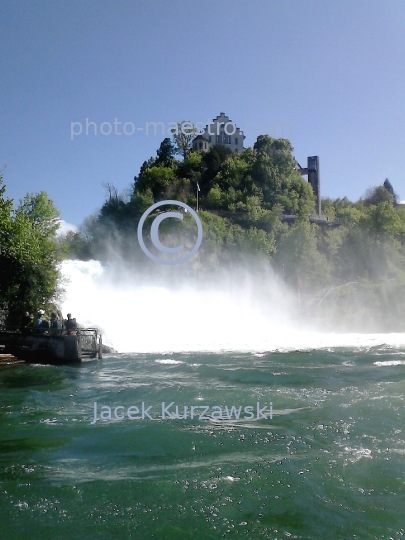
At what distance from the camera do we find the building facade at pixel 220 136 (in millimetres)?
68312

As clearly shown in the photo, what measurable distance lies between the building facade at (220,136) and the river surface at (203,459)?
55.4 meters

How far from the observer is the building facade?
68312 millimetres

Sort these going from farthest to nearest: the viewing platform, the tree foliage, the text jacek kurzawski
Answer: the tree foliage, the viewing platform, the text jacek kurzawski

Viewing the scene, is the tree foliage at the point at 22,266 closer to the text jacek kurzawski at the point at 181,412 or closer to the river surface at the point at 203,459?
the river surface at the point at 203,459

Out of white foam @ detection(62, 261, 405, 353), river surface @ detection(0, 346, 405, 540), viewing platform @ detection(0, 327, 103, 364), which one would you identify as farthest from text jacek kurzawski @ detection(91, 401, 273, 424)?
white foam @ detection(62, 261, 405, 353)

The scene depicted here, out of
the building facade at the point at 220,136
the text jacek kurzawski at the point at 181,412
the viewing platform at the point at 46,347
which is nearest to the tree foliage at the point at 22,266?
the viewing platform at the point at 46,347

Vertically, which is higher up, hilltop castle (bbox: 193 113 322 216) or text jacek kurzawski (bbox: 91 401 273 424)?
hilltop castle (bbox: 193 113 322 216)

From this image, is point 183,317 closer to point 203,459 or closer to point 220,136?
point 203,459

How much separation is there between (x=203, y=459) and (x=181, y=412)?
332 cm

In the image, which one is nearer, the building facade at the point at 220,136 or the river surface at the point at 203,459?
the river surface at the point at 203,459

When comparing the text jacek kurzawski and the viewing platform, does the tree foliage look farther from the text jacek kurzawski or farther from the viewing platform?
the text jacek kurzawski

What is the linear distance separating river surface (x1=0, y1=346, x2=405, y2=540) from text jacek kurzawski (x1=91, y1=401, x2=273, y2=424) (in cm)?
8

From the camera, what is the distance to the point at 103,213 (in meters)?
57.8

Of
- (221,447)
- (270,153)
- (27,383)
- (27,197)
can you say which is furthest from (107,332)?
(270,153)
